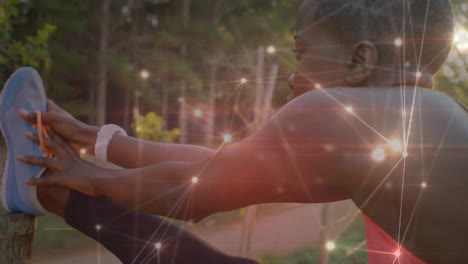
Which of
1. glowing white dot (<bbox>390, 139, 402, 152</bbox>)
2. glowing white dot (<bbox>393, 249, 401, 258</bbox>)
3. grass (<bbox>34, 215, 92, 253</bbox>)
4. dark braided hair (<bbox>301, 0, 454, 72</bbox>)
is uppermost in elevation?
dark braided hair (<bbox>301, 0, 454, 72</bbox>)

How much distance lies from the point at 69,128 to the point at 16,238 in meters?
0.39

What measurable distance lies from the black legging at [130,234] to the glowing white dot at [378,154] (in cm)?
66

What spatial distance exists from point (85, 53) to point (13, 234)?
407 inches

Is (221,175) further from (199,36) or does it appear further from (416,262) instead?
(199,36)

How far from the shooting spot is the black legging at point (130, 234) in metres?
1.70

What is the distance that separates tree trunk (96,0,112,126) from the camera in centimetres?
1091

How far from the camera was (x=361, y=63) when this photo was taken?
1.29 meters

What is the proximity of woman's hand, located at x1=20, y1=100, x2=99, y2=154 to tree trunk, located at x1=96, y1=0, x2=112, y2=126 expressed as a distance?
8.85 m

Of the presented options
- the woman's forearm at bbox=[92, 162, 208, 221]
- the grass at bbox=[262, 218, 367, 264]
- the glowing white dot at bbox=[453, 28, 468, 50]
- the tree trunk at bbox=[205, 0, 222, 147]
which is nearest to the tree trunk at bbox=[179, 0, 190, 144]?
the tree trunk at bbox=[205, 0, 222, 147]

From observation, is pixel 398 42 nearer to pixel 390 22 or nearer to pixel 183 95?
pixel 390 22

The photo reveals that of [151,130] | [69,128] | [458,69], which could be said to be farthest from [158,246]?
[151,130]

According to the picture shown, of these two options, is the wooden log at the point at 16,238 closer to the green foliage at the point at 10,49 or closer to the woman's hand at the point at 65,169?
the woman's hand at the point at 65,169

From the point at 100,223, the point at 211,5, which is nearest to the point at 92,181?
the point at 100,223

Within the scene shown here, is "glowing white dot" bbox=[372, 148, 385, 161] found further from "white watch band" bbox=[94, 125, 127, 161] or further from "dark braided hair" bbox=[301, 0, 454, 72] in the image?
"white watch band" bbox=[94, 125, 127, 161]
